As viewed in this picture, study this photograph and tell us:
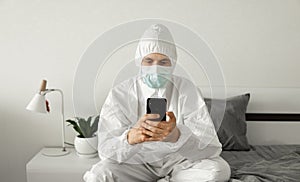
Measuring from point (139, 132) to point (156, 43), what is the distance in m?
0.37

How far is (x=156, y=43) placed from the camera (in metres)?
1.76

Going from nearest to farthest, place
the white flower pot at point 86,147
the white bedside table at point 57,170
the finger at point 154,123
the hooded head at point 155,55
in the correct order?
the finger at point 154,123, the hooded head at point 155,55, the white bedside table at point 57,170, the white flower pot at point 86,147

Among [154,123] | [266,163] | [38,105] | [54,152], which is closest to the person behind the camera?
[154,123]

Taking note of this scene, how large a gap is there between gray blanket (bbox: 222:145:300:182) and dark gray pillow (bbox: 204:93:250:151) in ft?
0.15

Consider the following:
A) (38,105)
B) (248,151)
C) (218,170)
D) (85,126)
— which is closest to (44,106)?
(38,105)

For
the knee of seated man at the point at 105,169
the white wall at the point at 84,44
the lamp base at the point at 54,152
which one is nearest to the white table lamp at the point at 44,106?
the lamp base at the point at 54,152

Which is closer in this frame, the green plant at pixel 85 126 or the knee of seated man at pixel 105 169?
the knee of seated man at pixel 105 169

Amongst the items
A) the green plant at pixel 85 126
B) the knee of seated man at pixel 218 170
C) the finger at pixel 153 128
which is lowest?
the knee of seated man at pixel 218 170

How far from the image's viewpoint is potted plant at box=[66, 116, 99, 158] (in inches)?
94.4

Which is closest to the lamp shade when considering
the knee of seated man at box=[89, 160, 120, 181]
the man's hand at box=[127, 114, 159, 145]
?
the knee of seated man at box=[89, 160, 120, 181]

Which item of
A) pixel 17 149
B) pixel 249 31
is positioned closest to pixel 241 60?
pixel 249 31

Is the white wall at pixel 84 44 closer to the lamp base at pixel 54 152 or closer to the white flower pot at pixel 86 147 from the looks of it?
the lamp base at pixel 54 152

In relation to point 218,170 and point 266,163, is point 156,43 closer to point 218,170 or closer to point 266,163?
point 218,170

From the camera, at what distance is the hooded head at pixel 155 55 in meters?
1.73
